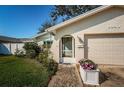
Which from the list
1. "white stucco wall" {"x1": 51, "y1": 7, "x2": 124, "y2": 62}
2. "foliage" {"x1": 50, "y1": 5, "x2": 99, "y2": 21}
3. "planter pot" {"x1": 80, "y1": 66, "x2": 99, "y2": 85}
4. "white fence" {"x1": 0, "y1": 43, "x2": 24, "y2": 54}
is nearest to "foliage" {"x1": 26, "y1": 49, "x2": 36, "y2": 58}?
"white fence" {"x1": 0, "y1": 43, "x2": 24, "y2": 54}

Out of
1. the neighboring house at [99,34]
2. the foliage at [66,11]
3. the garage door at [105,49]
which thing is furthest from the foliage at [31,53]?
the foliage at [66,11]

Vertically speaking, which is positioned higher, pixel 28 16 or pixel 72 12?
pixel 72 12

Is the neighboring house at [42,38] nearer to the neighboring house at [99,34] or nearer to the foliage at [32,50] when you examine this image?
the foliage at [32,50]

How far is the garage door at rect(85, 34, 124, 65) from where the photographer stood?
1046cm

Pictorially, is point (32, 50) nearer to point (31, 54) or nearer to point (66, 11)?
point (31, 54)

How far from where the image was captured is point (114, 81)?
7.06 meters

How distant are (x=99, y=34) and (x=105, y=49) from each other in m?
1.18

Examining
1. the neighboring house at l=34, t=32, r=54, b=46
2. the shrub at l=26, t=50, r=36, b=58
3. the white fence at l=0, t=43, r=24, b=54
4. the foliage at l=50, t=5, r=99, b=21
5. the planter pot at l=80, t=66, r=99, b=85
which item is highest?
the foliage at l=50, t=5, r=99, b=21

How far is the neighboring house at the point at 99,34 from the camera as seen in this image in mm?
10352

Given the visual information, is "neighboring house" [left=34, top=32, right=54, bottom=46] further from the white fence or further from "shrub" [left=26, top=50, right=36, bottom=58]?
"shrub" [left=26, top=50, right=36, bottom=58]

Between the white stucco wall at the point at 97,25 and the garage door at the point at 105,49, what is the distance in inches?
17.8
